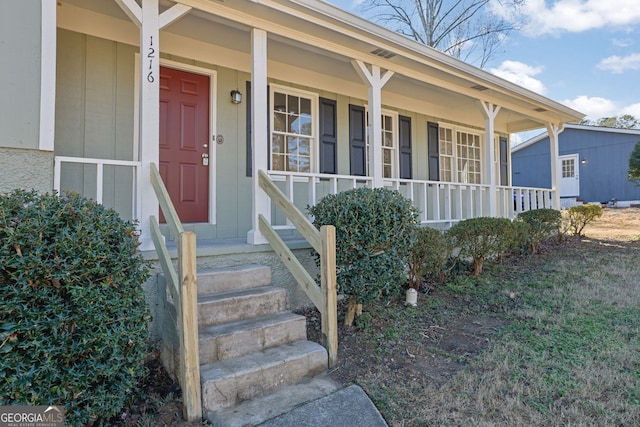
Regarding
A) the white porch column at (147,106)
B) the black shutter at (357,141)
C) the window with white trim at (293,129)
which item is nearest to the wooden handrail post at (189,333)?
the white porch column at (147,106)

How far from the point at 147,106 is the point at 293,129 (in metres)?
2.64

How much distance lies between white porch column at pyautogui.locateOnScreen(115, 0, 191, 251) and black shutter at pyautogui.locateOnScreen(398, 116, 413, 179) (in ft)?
15.6

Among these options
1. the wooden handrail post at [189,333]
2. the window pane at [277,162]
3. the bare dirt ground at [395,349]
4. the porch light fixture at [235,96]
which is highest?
the porch light fixture at [235,96]

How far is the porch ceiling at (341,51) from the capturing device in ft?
12.5

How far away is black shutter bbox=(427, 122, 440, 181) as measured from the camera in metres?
7.67

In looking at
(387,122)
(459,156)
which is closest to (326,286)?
(387,122)

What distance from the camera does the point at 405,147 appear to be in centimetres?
714

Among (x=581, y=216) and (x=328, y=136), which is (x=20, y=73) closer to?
(x=328, y=136)

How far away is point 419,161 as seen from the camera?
748 centimetres

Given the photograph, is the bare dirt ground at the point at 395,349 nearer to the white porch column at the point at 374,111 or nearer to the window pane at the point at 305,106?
Answer: the white porch column at the point at 374,111

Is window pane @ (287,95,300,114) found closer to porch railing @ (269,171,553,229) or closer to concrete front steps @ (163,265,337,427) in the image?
porch railing @ (269,171,553,229)

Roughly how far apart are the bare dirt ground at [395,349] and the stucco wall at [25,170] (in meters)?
1.59

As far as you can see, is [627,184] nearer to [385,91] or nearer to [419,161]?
[419,161]

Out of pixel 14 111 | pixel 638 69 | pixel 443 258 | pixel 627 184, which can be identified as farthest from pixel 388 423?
pixel 638 69
